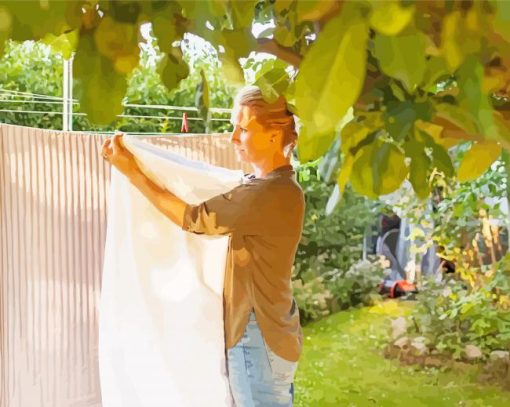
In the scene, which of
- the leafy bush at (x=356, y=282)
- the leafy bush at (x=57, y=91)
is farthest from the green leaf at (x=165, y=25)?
the leafy bush at (x=356, y=282)

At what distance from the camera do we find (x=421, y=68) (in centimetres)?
23

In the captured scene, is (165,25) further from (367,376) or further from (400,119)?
(367,376)

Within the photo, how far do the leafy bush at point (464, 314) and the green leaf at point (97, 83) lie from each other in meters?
1.79

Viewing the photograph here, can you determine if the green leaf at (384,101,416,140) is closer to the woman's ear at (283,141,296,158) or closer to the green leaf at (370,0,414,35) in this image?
the green leaf at (370,0,414,35)

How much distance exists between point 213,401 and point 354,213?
1514 mm

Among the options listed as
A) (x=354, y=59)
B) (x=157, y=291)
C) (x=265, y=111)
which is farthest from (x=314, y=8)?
(x=157, y=291)

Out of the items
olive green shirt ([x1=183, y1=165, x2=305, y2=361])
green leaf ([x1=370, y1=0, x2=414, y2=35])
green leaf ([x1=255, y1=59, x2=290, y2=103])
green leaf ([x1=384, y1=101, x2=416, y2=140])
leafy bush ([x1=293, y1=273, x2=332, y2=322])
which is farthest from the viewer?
leafy bush ([x1=293, y1=273, x2=332, y2=322])

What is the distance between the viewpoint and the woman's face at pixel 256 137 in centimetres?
110

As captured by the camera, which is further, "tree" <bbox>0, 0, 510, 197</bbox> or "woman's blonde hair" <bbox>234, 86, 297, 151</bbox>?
"woman's blonde hair" <bbox>234, 86, 297, 151</bbox>

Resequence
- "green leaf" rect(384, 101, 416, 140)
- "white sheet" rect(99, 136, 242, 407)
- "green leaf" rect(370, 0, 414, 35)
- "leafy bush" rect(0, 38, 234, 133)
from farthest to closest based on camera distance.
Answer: "leafy bush" rect(0, 38, 234, 133) < "white sheet" rect(99, 136, 242, 407) < "green leaf" rect(384, 101, 416, 140) < "green leaf" rect(370, 0, 414, 35)

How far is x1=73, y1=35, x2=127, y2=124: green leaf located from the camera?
0.91ft

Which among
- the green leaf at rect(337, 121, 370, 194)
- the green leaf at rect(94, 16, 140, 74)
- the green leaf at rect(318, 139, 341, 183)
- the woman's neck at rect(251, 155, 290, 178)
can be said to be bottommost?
the woman's neck at rect(251, 155, 290, 178)

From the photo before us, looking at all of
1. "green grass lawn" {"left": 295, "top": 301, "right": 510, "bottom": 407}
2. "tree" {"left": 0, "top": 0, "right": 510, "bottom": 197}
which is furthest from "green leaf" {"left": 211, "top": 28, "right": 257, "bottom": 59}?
"green grass lawn" {"left": 295, "top": 301, "right": 510, "bottom": 407}

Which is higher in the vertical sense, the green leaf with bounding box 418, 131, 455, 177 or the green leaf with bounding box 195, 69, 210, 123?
the green leaf with bounding box 195, 69, 210, 123
